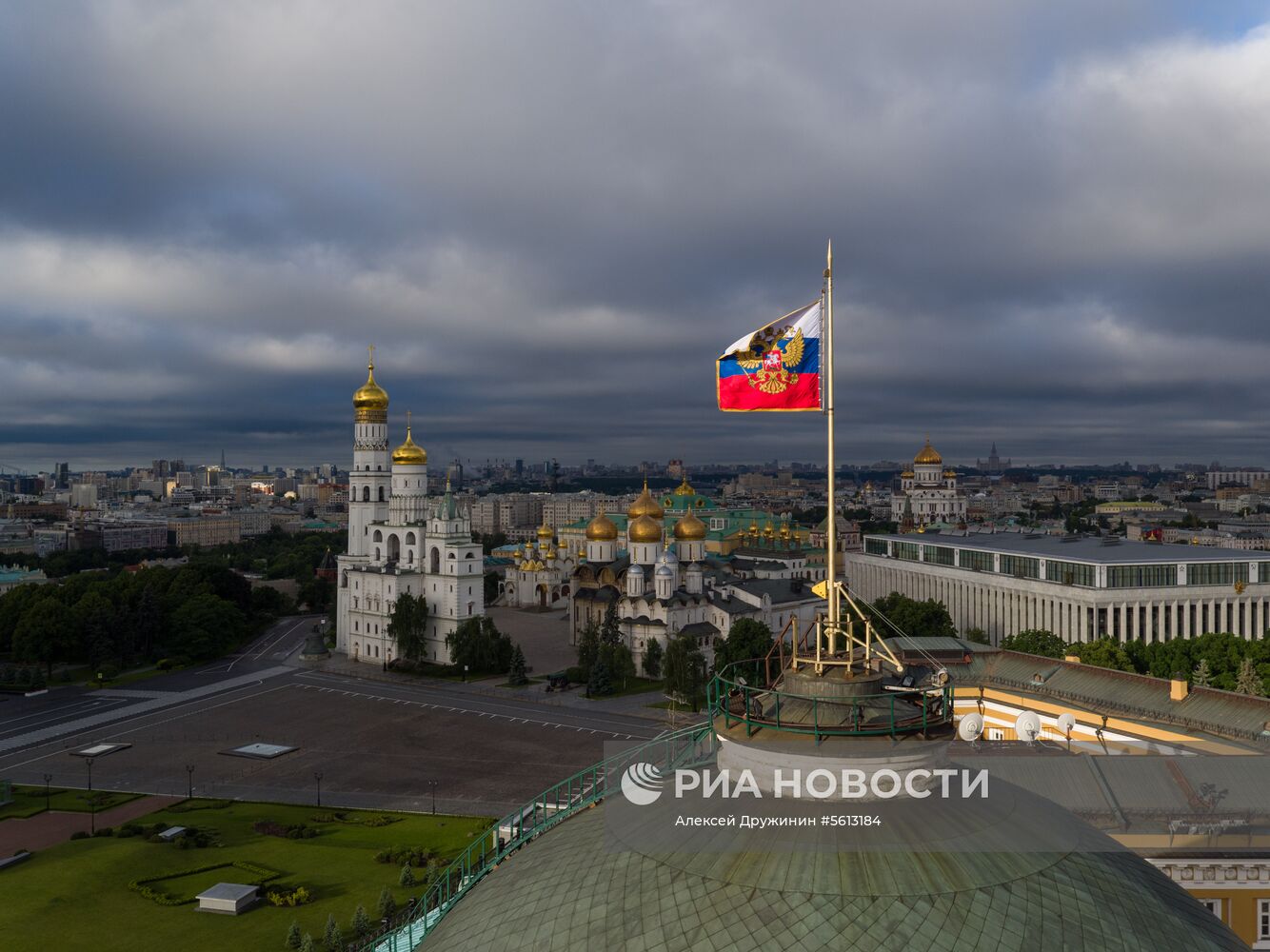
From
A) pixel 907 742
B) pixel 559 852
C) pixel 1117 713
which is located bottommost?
pixel 1117 713

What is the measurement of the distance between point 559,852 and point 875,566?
8753cm

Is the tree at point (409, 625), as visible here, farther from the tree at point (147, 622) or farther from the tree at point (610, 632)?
the tree at point (147, 622)

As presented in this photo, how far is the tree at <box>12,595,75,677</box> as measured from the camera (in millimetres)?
63250

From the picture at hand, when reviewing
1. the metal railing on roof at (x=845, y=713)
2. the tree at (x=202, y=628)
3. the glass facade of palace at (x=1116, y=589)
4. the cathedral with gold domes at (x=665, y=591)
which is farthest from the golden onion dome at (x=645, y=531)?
the metal railing on roof at (x=845, y=713)

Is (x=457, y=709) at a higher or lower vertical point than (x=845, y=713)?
lower

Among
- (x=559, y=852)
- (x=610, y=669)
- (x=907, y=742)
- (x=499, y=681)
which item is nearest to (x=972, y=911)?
(x=907, y=742)

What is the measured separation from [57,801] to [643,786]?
39110 millimetres

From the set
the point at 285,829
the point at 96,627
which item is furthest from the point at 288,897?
the point at 96,627

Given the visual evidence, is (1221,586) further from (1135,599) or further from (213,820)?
(213,820)

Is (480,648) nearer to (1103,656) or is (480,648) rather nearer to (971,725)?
(1103,656)

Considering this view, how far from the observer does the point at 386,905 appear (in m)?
28.3

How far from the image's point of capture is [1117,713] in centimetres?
3359

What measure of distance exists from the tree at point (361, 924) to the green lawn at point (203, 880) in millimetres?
1302

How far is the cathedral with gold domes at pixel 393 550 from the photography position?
2704 inches
